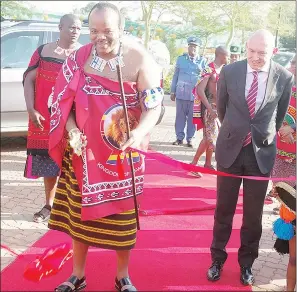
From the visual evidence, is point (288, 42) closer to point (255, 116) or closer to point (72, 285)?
point (255, 116)

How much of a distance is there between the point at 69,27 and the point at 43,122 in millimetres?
725

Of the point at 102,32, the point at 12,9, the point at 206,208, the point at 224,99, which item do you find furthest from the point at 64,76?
the point at 206,208

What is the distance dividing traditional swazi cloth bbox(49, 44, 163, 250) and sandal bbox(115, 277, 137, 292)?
0.25 meters

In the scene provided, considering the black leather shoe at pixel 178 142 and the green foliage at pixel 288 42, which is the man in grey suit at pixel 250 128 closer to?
the black leather shoe at pixel 178 142

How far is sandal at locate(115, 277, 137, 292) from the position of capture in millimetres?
2662

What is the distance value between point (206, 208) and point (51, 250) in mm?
1722

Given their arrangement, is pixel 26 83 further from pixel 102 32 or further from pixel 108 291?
pixel 108 291

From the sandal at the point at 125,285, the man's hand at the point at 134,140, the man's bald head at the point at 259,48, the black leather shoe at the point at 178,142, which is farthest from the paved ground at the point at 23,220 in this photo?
the black leather shoe at the point at 178,142

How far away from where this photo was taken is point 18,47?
376 centimetres

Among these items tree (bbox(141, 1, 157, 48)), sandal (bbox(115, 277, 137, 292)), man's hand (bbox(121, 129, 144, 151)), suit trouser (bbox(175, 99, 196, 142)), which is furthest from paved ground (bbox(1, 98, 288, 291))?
suit trouser (bbox(175, 99, 196, 142))

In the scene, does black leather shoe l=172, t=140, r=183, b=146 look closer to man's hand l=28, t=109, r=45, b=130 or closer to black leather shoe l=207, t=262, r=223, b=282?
man's hand l=28, t=109, r=45, b=130

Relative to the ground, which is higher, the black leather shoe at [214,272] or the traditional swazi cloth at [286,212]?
the traditional swazi cloth at [286,212]

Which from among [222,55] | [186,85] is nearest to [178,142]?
[186,85]

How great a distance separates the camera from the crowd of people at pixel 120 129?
2.39 m
